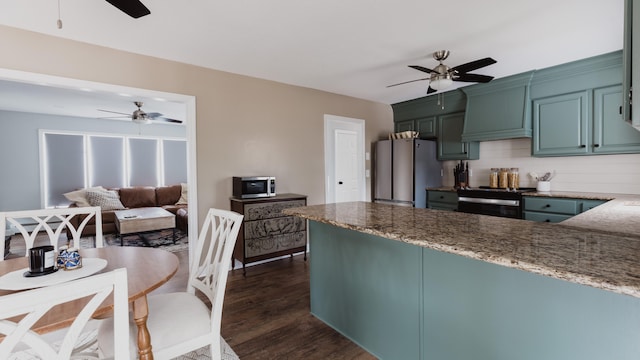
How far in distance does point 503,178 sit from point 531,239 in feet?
10.5

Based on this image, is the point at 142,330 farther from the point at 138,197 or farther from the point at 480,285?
the point at 138,197

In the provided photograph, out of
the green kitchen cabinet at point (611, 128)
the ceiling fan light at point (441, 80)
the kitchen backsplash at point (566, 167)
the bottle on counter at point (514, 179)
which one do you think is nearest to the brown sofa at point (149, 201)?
the ceiling fan light at point (441, 80)

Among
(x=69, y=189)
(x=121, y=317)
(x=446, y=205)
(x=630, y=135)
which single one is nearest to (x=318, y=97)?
(x=446, y=205)

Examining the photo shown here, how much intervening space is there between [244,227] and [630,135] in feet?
13.5

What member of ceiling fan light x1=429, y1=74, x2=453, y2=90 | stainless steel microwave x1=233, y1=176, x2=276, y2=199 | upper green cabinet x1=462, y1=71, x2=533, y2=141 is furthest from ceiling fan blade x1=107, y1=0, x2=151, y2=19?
upper green cabinet x1=462, y1=71, x2=533, y2=141

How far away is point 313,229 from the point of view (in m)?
2.35

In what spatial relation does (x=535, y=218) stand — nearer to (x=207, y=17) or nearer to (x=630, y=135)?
(x=630, y=135)

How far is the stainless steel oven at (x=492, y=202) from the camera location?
3.50 m

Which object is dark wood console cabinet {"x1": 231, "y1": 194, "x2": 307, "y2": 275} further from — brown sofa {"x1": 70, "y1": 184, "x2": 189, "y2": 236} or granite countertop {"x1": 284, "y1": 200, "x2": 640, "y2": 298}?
brown sofa {"x1": 70, "y1": 184, "x2": 189, "y2": 236}

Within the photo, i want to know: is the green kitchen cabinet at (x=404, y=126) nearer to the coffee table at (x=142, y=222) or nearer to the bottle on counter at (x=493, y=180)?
the bottle on counter at (x=493, y=180)

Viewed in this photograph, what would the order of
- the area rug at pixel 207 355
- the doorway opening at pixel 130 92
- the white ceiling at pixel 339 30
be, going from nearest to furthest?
the area rug at pixel 207 355 < the white ceiling at pixel 339 30 < the doorway opening at pixel 130 92

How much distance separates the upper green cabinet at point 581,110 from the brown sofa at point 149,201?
221 inches

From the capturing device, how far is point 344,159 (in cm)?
474

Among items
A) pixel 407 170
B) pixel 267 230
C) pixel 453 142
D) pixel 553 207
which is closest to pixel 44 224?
pixel 267 230
